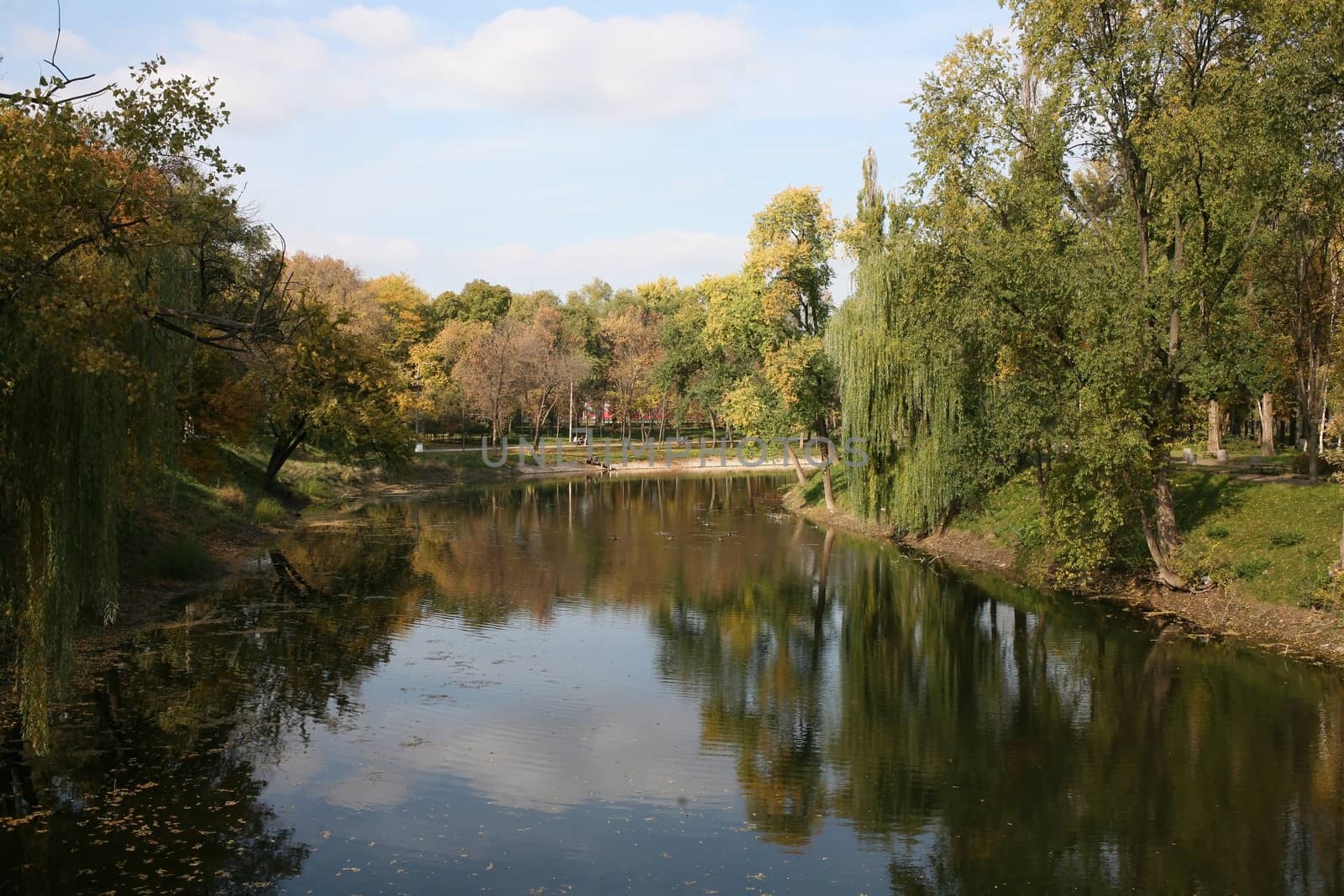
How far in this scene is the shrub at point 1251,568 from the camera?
63.7 feet

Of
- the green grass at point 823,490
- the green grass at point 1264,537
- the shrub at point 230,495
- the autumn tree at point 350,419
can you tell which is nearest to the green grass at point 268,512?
the shrub at point 230,495

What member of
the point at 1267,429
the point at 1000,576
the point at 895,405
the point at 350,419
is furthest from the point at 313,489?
the point at 1267,429

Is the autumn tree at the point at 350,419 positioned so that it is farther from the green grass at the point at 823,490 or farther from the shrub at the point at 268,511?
the green grass at the point at 823,490

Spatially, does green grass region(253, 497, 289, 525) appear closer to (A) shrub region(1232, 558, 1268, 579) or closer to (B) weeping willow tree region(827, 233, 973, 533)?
(B) weeping willow tree region(827, 233, 973, 533)

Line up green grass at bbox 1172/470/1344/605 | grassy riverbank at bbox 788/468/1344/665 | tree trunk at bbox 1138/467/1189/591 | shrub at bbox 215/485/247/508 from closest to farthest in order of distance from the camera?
grassy riverbank at bbox 788/468/1344/665 → green grass at bbox 1172/470/1344/605 → tree trunk at bbox 1138/467/1189/591 → shrub at bbox 215/485/247/508

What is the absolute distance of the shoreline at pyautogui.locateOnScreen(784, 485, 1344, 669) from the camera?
1711 cm

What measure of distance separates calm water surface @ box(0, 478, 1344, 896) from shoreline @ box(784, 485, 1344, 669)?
0.82 m

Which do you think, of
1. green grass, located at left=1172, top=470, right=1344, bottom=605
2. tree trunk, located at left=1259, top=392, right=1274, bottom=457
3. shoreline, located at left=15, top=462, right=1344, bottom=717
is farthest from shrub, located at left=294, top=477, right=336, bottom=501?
tree trunk, located at left=1259, top=392, right=1274, bottom=457

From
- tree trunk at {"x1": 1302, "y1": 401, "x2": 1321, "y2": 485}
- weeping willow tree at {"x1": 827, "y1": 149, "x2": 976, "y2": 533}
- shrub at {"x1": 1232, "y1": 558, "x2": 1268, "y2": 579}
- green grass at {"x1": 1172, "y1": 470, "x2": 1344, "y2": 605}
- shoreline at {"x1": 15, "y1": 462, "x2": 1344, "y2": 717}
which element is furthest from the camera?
weeping willow tree at {"x1": 827, "y1": 149, "x2": 976, "y2": 533}

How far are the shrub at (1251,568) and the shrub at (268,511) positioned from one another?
27046 millimetres

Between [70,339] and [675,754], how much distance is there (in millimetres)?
8540

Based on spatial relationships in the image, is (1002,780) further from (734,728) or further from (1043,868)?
(734,728)

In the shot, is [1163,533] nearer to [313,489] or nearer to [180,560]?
[180,560]

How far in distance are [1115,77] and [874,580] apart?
12.9 m
